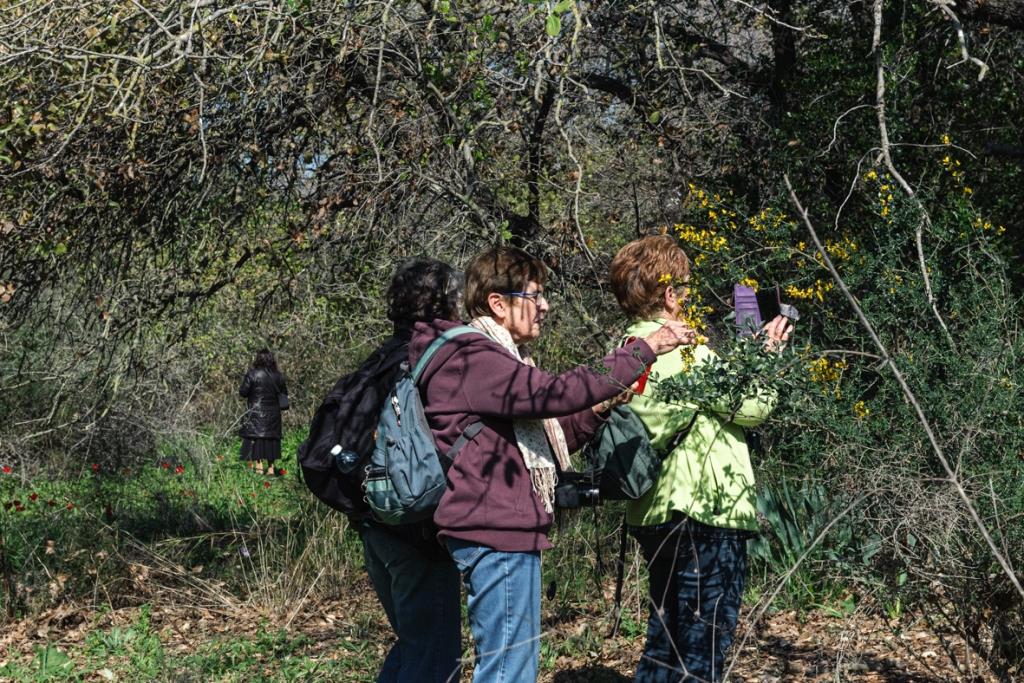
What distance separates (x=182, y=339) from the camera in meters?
5.43

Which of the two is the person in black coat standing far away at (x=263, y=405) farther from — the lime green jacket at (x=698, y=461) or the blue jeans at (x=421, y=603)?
the lime green jacket at (x=698, y=461)

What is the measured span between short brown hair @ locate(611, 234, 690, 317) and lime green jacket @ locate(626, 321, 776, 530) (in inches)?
3.2

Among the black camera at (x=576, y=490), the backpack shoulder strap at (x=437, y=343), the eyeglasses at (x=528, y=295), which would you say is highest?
the eyeglasses at (x=528, y=295)

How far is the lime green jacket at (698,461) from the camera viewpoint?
2.99 metres

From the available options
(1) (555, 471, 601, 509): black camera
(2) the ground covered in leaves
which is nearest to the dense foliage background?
(2) the ground covered in leaves

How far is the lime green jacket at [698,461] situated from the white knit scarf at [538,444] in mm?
245

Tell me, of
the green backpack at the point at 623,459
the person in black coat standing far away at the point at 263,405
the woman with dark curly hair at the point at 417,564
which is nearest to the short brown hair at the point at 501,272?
the woman with dark curly hair at the point at 417,564

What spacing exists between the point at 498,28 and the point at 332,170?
1.14 meters

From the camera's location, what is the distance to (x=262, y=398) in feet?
37.0

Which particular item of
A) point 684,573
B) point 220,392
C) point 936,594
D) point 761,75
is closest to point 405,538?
point 684,573

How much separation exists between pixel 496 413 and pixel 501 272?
43 centimetres

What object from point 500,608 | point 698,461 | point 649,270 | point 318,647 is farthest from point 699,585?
point 318,647

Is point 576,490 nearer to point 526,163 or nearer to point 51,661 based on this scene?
point 526,163

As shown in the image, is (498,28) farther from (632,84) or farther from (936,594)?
(936,594)
